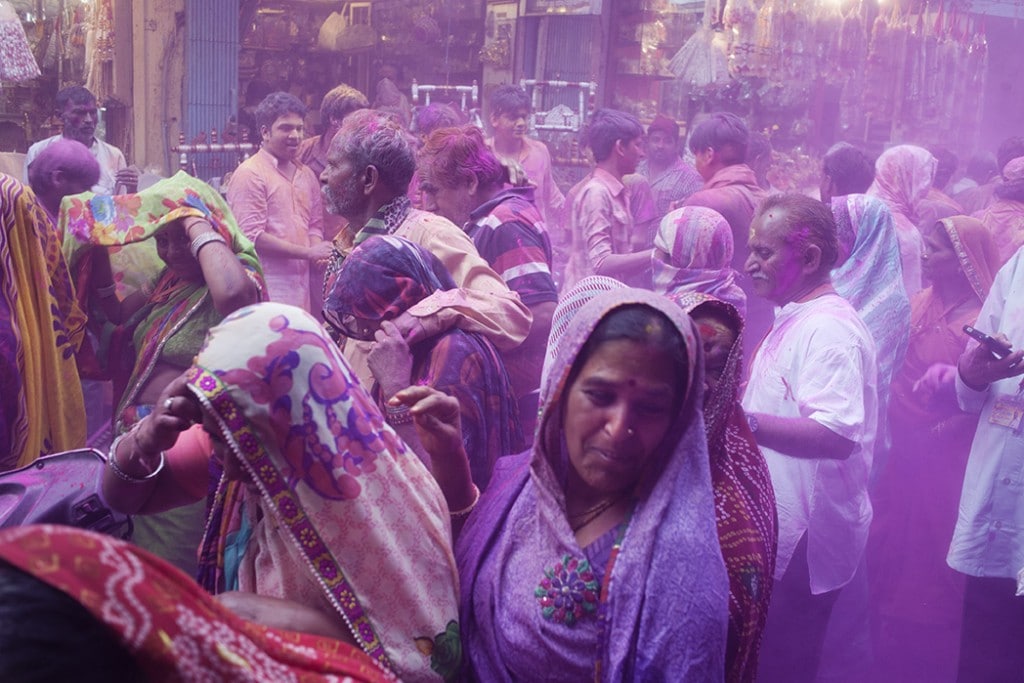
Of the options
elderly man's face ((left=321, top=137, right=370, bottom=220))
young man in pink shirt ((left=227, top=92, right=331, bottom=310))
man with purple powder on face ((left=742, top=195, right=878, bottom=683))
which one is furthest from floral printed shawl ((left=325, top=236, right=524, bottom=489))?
young man in pink shirt ((left=227, top=92, right=331, bottom=310))

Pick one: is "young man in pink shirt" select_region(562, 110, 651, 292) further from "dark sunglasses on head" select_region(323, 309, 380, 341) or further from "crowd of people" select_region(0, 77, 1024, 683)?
"dark sunglasses on head" select_region(323, 309, 380, 341)

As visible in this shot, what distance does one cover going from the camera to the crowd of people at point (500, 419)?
1.65 metres

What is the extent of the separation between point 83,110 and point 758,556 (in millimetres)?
5993

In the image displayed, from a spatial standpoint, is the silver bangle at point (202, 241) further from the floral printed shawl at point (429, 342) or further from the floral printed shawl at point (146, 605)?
the floral printed shawl at point (146, 605)

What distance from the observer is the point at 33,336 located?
3.13m

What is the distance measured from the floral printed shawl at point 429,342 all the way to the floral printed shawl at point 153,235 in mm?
766

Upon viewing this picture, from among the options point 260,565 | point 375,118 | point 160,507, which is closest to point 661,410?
point 260,565

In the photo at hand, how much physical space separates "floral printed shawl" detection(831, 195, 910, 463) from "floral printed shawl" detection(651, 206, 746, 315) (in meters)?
0.50

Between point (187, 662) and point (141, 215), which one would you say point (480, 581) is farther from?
point (141, 215)

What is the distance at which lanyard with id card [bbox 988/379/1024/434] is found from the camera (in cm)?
357

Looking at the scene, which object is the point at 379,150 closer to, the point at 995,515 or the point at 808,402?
the point at 808,402

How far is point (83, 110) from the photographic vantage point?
6512 mm

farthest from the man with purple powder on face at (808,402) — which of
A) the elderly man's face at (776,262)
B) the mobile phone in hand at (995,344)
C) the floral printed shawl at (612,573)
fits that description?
the floral printed shawl at (612,573)

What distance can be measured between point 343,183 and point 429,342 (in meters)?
0.89
